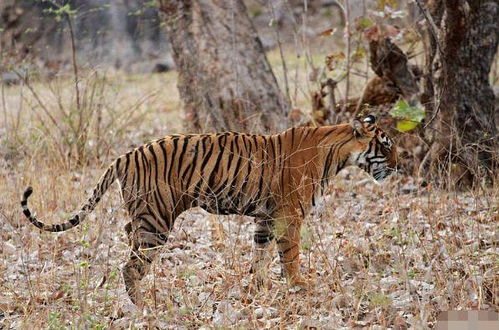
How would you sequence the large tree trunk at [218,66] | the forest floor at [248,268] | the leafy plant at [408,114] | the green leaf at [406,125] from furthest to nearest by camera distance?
the large tree trunk at [218,66] → the green leaf at [406,125] → the leafy plant at [408,114] → the forest floor at [248,268]

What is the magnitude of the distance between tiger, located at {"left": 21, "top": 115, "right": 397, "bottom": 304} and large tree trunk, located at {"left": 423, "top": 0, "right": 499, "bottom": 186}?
5.16ft

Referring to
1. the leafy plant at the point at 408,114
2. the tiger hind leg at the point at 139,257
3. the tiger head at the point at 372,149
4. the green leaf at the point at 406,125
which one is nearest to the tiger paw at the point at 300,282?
the tiger hind leg at the point at 139,257

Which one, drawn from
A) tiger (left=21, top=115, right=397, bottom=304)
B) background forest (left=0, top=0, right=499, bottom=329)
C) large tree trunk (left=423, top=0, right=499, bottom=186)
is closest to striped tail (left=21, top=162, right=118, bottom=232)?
tiger (left=21, top=115, right=397, bottom=304)

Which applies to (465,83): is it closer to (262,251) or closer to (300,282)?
(262,251)

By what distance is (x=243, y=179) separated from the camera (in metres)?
5.96

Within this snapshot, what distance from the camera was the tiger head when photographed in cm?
618

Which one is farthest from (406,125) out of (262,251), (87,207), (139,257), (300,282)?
(87,207)

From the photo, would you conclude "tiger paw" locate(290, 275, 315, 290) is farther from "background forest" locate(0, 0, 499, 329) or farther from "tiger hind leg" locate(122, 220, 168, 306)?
"tiger hind leg" locate(122, 220, 168, 306)

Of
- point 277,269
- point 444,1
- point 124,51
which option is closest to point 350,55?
point 444,1

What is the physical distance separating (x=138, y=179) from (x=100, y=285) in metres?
0.82

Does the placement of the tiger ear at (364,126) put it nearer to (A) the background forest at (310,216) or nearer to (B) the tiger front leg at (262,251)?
(A) the background forest at (310,216)

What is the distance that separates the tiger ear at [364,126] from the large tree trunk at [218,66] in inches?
142

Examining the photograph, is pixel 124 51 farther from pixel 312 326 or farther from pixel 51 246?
pixel 312 326

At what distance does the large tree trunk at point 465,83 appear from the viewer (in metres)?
7.49
